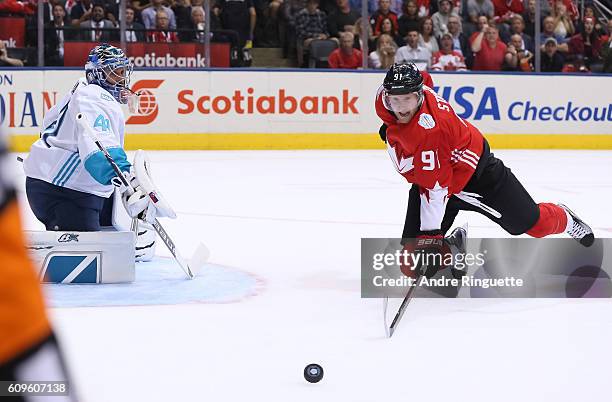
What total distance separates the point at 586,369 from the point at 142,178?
1624 millimetres

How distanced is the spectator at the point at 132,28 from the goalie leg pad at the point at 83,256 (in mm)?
6116

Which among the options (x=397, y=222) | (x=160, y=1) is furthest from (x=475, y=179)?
(x=160, y=1)

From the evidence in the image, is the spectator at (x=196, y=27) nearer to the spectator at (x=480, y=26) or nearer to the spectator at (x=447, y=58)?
the spectator at (x=447, y=58)

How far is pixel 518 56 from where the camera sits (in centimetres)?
1063

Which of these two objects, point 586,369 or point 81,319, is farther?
point 81,319

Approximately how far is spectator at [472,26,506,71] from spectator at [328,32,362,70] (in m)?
1.28

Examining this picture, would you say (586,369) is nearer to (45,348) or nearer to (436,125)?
(436,125)

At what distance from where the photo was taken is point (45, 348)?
0.73 metres

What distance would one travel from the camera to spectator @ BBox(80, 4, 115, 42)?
9.45 metres

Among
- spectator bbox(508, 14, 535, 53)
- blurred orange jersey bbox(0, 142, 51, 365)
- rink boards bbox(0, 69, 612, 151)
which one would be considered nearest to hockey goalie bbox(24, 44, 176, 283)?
blurred orange jersey bbox(0, 142, 51, 365)

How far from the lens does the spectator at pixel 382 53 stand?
10.3 metres

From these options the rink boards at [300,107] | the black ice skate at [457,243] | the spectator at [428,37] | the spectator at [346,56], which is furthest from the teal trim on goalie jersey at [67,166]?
the spectator at [428,37]

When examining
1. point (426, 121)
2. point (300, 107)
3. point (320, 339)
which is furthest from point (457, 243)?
point (300, 107)

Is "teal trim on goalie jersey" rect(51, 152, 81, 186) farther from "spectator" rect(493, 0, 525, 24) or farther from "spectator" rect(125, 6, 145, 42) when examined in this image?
"spectator" rect(493, 0, 525, 24)
